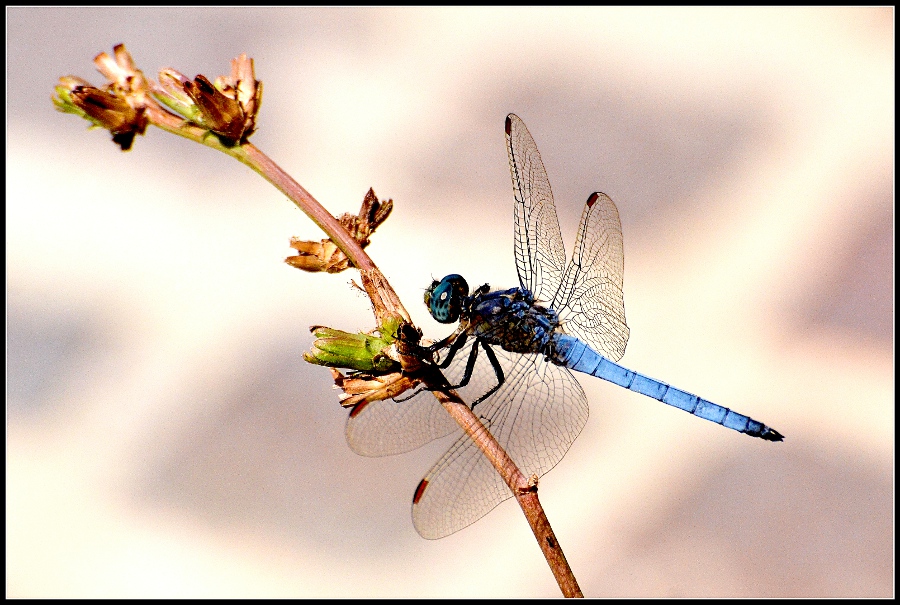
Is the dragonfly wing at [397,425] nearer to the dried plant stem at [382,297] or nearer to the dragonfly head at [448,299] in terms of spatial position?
the dragonfly head at [448,299]

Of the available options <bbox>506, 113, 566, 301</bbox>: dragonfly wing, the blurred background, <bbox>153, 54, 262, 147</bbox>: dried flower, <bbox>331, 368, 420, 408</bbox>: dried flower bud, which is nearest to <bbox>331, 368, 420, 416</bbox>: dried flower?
<bbox>331, 368, 420, 408</bbox>: dried flower bud

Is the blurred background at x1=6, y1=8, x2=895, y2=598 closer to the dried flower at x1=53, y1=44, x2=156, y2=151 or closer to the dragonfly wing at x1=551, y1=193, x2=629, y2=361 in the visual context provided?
the dragonfly wing at x1=551, y1=193, x2=629, y2=361

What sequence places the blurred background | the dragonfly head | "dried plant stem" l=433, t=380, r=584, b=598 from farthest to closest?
the blurred background < the dragonfly head < "dried plant stem" l=433, t=380, r=584, b=598

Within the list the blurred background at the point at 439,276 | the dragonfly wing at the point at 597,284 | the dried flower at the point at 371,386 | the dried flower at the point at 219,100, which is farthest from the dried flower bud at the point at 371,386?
the blurred background at the point at 439,276

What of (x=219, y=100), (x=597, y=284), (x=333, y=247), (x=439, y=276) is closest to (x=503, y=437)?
(x=597, y=284)

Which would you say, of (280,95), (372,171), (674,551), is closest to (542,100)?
(372,171)

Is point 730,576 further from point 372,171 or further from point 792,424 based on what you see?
point 372,171

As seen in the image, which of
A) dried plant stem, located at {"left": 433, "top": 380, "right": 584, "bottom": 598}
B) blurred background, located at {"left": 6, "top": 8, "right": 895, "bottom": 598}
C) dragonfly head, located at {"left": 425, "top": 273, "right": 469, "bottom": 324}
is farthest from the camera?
blurred background, located at {"left": 6, "top": 8, "right": 895, "bottom": 598}
